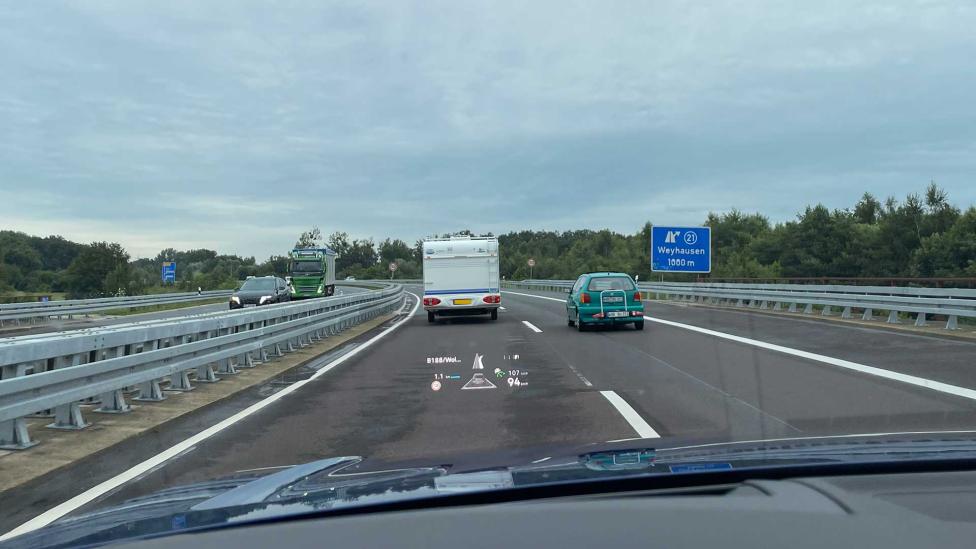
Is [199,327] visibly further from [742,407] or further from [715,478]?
[715,478]

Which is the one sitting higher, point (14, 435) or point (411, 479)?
point (411, 479)

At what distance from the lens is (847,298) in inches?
861

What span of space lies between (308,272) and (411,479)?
44.8 metres

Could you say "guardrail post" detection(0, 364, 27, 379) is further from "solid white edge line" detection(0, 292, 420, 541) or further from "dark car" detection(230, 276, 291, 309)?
"dark car" detection(230, 276, 291, 309)

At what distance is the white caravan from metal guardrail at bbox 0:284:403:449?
10.4m

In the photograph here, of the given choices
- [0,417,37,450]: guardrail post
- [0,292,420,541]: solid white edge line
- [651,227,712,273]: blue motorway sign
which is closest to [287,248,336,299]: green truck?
[651,227,712,273]: blue motorway sign

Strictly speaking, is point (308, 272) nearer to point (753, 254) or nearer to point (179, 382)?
point (179, 382)

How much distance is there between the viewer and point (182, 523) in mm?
2268

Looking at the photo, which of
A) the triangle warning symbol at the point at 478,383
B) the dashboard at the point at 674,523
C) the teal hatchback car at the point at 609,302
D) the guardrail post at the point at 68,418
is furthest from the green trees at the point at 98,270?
the dashboard at the point at 674,523

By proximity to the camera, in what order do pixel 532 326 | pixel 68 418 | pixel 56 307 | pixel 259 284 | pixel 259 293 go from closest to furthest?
pixel 68 418 → pixel 532 326 → pixel 56 307 → pixel 259 293 → pixel 259 284

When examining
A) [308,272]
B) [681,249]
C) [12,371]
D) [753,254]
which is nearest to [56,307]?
[308,272]

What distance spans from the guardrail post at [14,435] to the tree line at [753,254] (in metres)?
42.2

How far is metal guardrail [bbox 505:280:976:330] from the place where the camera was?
16.9 metres

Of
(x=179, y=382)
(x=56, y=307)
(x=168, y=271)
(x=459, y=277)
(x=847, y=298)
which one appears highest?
(x=168, y=271)
